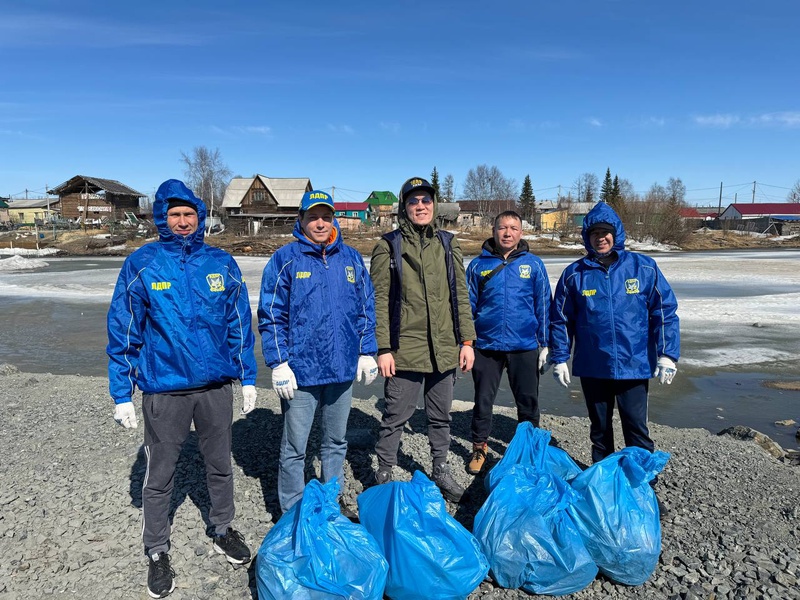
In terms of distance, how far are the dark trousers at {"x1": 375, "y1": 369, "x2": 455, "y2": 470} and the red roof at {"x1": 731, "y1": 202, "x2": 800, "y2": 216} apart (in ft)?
288

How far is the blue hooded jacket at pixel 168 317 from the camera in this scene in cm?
268

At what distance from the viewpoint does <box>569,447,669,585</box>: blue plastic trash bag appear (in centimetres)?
267

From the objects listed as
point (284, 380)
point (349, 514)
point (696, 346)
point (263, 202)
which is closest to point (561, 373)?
point (349, 514)

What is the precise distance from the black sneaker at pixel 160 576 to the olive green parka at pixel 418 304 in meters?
1.68

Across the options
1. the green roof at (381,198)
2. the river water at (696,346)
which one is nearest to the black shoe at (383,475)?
the river water at (696,346)

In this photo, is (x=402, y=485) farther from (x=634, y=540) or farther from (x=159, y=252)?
(x=159, y=252)

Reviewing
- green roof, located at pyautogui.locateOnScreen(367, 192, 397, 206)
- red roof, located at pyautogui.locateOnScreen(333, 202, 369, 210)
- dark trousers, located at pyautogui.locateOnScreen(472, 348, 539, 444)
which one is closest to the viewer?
dark trousers, located at pyautogui.locateOnScreen(472, 348, 539, 444)

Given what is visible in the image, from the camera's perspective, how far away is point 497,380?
13.8 ft

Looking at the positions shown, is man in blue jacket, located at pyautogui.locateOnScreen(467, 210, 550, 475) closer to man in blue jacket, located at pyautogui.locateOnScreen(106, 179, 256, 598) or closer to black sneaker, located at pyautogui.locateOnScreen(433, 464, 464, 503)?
black sneaker, located at pyautogui.locateOnScreen(433, 464, 464, 503)

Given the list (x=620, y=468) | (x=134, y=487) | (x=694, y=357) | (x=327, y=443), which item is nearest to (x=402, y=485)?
(x=327, y=443)

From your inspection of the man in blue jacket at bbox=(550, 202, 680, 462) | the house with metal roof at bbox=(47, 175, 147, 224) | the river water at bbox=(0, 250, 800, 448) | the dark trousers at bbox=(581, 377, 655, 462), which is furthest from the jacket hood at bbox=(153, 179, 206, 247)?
the house with metal roof at bbox=(47, 175, 147, 224)

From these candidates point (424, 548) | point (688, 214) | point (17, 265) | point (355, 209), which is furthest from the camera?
point (355, 209)

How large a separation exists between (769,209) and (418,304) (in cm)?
8920

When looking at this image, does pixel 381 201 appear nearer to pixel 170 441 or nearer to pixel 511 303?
pixel 511 303
